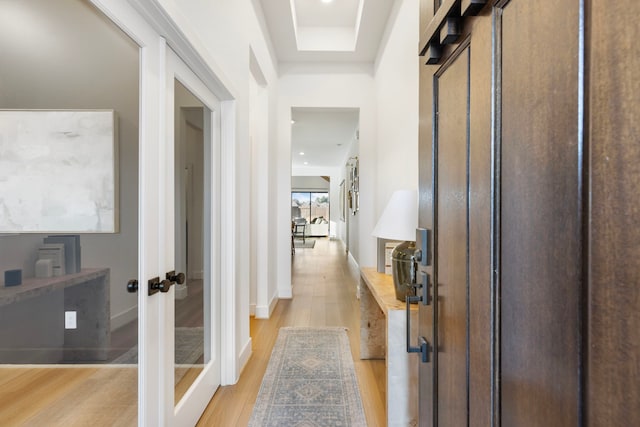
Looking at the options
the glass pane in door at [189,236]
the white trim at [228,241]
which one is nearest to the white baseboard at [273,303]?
the white trim at [228,241]

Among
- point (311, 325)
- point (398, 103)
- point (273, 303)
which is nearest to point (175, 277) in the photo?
point (311, 325)

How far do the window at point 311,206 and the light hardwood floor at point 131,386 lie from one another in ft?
34.4

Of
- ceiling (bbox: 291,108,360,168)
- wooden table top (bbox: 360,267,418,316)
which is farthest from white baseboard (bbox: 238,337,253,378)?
ceiling (bbox: 291,108,360,168)

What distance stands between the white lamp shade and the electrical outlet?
138cm

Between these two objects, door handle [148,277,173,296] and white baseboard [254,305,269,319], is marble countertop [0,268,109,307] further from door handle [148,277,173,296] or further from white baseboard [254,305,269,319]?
white baseboard [254,305,269,319]

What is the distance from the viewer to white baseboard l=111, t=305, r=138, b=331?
1.10 m

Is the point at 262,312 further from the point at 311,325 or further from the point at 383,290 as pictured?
the point at 383,290

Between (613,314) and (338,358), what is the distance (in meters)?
2.40

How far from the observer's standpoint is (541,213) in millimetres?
463

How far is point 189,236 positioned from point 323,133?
5.98m

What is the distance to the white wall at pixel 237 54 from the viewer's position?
155cm

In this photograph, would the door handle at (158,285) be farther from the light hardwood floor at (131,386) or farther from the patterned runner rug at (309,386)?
the patterned runner rug at (309,386)

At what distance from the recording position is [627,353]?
1.09ft

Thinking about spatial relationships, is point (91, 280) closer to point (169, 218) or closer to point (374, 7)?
point (169, 218)
